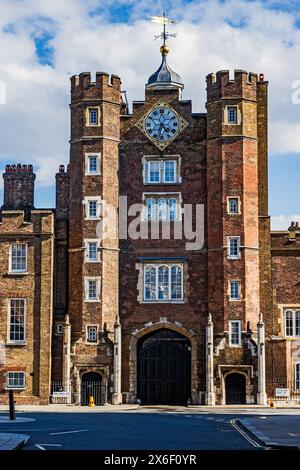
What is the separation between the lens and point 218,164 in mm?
46031

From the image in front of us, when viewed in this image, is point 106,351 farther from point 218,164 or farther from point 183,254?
point 218,164

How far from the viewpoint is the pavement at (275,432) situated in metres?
18.6

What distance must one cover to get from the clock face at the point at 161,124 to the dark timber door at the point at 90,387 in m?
13.9

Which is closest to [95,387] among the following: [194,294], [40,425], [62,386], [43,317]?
[62,386]

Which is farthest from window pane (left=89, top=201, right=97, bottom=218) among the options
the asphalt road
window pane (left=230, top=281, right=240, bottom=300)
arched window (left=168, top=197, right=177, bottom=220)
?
the asphalt road

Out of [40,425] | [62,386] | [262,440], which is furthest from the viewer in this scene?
[62,386]

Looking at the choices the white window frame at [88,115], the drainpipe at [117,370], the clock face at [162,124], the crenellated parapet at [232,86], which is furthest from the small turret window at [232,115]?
the drainpipe at [117,370]

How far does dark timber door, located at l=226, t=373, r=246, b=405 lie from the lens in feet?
145

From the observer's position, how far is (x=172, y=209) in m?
46.8

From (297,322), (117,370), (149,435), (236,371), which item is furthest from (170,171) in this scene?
(149,435)

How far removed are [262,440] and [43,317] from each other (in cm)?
2702

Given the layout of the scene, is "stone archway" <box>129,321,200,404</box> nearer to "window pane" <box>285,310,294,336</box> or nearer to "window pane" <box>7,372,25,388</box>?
"window pane" <box>285,310,294,336</box>

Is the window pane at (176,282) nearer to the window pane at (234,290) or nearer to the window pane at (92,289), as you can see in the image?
the window pane at (234,290)

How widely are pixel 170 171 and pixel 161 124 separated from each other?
2.90 m
